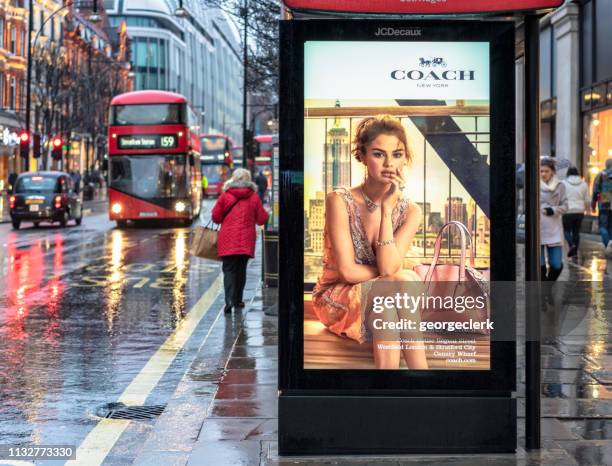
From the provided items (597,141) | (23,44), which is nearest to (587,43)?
(597,141)

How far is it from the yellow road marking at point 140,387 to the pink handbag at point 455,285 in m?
2.11

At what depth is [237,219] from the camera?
39.2 feet

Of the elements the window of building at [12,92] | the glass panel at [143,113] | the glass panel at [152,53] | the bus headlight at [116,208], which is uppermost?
the glass panel at [152,53]

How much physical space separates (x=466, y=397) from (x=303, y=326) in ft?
3.05

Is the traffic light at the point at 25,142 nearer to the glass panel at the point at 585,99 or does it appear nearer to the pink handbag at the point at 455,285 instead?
the glass panel at the point at 585,99

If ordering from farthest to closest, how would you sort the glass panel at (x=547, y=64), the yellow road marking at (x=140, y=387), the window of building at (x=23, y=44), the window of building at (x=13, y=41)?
the window of building at (x=23, y=44) → the window of building at (x=13, y=41) → the glass panel at (x=547, y=64) → the yellow road marking at (x=140, y=387)

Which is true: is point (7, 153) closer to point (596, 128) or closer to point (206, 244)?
point (596, 128)

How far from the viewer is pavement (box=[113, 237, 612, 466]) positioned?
5.39m

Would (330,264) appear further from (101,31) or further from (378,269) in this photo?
(101,31)

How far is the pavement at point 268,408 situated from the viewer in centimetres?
539

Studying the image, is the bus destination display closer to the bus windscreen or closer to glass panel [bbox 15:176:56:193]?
glass panel [bbox 15:176:56:193]

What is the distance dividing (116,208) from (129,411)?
26.6m

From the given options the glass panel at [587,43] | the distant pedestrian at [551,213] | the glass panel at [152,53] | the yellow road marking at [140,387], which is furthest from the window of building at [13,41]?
the distant pedestrian at [551,213]

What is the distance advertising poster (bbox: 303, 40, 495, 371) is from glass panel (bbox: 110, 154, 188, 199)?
28227mm
